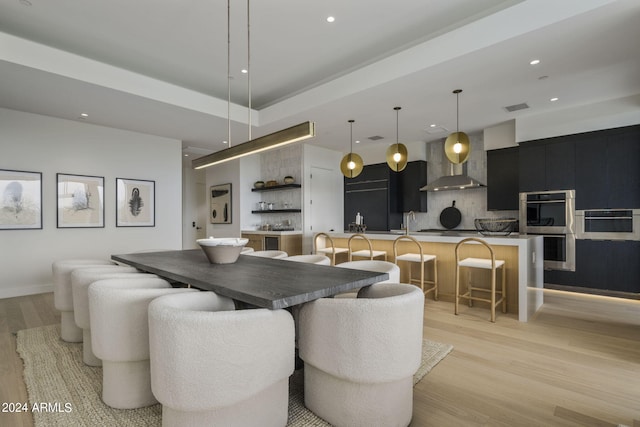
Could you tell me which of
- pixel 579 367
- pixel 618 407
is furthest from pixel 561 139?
pixel 618 407

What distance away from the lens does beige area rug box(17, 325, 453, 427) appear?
5.69 feet

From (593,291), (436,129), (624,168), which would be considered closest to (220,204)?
(436,129)

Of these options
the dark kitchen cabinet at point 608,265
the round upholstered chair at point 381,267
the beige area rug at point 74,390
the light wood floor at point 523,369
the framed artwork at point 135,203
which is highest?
the framed artwork at point 135,203

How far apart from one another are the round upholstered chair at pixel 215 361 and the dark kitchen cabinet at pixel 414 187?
5438 millimetres

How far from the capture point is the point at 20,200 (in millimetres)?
4434

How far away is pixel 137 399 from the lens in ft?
6.06

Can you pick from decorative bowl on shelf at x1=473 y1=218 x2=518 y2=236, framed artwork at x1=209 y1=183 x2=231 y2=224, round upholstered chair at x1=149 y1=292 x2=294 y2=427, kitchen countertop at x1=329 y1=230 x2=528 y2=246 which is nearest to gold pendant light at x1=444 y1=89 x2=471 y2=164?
decorative bowl on shelf at x1=473 y1=218 x2=518 y2=236

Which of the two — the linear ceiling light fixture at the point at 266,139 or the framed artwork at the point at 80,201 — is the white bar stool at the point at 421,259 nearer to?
the linear ceiling light fixture at the point at 266,139

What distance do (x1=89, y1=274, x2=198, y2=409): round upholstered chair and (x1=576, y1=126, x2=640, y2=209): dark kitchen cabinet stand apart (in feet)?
18.0

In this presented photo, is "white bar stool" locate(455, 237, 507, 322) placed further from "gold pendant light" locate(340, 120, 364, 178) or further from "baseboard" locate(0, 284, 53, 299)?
"baseboard" locate(0, 284, 53, 299)

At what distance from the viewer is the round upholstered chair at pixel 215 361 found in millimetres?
1340

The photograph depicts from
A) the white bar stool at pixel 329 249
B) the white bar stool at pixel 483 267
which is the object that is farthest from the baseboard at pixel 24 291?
the white bar stool at pixel 483 267

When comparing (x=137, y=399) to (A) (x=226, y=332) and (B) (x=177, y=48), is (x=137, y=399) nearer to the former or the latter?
(A) (x=226, y=332)

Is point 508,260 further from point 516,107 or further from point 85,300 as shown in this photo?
point 85,300
